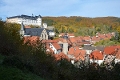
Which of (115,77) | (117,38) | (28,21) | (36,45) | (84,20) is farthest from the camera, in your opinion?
(84,20)

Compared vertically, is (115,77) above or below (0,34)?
below

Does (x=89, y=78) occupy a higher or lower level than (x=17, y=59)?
lower

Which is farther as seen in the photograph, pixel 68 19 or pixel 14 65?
pixel 68 19

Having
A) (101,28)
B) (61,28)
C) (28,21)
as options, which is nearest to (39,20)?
(28,21)

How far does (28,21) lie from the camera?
111812 mm

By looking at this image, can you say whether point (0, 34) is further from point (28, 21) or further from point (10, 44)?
point (28, 21)

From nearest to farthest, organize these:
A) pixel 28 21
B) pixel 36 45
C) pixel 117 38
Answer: pixel 36 45
pixel 117 38
pixel 28 21

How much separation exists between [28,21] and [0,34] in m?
98.0

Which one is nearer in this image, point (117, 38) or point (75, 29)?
point (117, 38)

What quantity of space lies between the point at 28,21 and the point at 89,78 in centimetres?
10377

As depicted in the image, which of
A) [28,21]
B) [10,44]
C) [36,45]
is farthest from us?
[28,21]

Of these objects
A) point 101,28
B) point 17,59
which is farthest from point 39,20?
point 17,59

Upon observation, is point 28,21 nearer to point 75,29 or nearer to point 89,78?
point 75,29

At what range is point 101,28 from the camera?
364 feet
